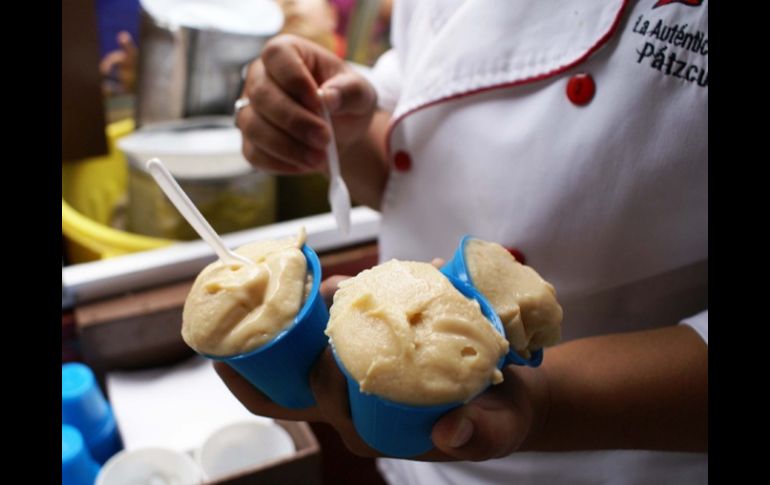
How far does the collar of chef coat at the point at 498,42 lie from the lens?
99cm

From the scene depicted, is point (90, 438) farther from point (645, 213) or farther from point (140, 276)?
point (645, 213)

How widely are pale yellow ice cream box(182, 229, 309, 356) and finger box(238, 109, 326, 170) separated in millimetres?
385

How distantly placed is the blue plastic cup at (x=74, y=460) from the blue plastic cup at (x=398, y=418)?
84 cm

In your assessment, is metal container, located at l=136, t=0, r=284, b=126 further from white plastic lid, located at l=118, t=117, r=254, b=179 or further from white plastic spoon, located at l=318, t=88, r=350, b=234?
white plastic spoon, located at l=318, t=88, r=350, b=234

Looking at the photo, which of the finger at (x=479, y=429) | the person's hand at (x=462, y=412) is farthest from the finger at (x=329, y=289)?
the finger at (x=479, y=429)

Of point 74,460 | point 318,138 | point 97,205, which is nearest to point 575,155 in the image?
point 318,138

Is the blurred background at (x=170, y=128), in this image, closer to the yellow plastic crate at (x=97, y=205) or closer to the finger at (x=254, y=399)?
the yellow plastic crate at (x=97, y=205)

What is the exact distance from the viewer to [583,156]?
1.01 metres

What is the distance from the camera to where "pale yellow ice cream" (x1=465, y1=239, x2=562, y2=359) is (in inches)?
31.3

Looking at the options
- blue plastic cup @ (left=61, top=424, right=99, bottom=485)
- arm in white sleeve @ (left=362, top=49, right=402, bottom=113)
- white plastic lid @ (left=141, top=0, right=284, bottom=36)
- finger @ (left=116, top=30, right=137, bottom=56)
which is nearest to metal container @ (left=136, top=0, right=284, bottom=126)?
white plastic lid @ (left=141, top=0, right=284, bottom=36)

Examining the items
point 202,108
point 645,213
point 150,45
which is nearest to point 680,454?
point 645,213

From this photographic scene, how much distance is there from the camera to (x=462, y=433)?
0.69 meters

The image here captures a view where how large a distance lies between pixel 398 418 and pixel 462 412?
82 millimetres

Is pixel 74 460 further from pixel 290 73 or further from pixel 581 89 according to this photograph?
pixel 581 89
